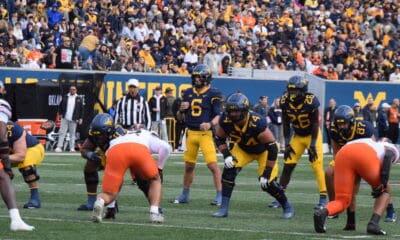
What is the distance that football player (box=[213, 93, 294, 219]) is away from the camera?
1324 cm

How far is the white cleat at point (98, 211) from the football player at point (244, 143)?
176 cm

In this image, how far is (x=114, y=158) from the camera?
1189cm

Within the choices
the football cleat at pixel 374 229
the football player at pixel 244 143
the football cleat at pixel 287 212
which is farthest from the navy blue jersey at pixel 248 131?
the football cleat at pixel 374 229

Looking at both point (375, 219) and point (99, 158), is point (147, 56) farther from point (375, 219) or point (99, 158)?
point (375, 219)

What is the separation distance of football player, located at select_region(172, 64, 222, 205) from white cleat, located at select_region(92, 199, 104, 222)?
3332 millimetres

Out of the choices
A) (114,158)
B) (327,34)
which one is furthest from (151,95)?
(114,158)

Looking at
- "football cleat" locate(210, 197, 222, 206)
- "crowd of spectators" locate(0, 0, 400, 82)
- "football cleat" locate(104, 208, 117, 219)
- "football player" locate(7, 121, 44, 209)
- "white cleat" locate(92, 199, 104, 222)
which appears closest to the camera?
Result: "white cleat" locate(92, 199, 104, 222)

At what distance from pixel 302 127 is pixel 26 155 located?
3493 millimetres

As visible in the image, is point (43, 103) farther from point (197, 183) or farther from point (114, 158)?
point (114, 158)

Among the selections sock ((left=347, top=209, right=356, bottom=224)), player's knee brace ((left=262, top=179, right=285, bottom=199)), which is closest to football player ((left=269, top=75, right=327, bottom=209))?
player's knee brace ((left=262, top=179, right=285, bottom=199))

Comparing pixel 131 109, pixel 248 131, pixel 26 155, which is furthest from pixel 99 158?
pixel 131 109

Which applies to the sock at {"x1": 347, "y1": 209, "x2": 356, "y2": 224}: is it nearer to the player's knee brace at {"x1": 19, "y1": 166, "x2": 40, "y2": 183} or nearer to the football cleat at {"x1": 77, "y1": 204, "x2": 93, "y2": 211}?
the football cleat at {"x1": 77, "y1": 204, "x2": 93, "y2": 211}

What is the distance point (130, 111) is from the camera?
60.3 feet

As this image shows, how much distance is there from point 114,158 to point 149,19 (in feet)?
66.8
